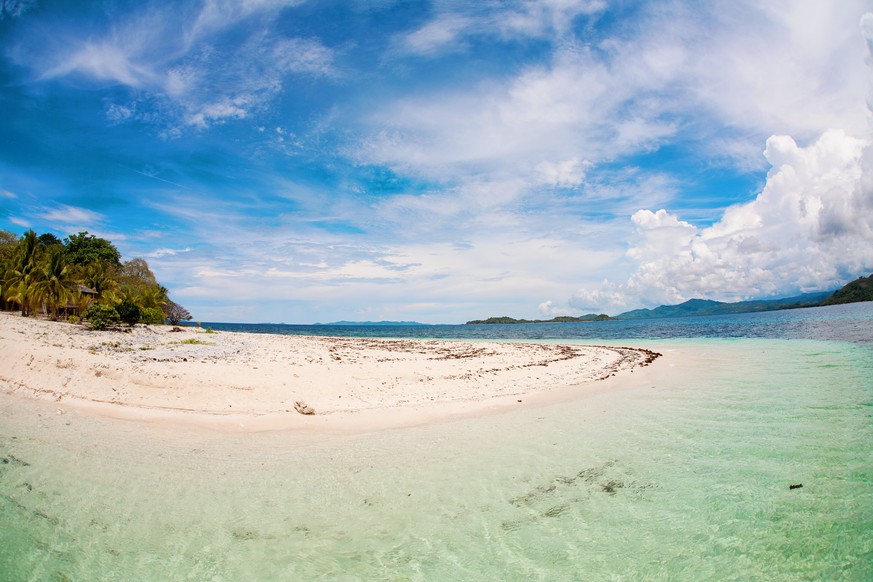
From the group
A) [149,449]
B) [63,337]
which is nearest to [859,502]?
[149,449]

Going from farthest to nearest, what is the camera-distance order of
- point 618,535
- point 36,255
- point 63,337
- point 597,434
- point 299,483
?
point 36,255
point 63,337
point 597,434
point 299,483
point 618,535

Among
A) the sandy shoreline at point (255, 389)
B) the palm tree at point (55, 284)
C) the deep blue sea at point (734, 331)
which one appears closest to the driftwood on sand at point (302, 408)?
the sandy shoreline at point (255, 389)

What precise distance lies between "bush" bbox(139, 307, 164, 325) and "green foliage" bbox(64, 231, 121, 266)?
21.9 m

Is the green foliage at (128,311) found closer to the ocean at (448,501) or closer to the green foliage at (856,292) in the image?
the ocean at (448,501)

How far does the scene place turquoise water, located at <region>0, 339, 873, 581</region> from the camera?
5.15m

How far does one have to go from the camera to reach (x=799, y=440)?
31.5 ft

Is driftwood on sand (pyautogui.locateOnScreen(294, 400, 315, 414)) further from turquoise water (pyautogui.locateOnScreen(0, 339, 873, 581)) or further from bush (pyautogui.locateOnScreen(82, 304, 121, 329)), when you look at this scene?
bush (pyautogui.locateOnScreen(82, 304, 121, 329))

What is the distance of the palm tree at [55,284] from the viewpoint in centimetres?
3931

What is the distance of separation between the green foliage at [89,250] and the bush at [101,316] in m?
35.1

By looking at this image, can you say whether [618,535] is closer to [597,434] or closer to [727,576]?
[727,576]

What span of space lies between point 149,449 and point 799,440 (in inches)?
608

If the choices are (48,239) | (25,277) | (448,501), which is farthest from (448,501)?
(48,239)

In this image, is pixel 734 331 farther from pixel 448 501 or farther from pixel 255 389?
pixel 448 501

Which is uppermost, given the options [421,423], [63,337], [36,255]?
[36,255]
